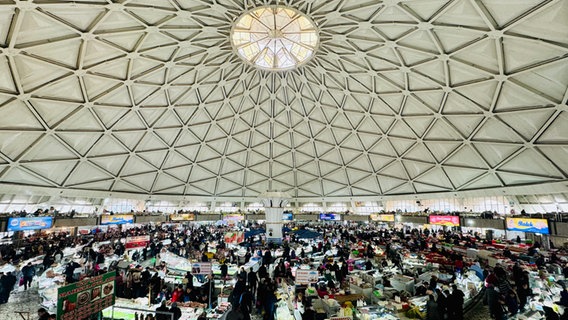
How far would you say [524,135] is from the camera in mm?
24312

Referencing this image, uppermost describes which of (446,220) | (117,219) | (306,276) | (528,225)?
(528,225)

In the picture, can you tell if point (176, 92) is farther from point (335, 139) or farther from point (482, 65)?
point (482, 65)

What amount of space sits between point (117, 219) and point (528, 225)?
43.4 meters

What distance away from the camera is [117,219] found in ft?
115

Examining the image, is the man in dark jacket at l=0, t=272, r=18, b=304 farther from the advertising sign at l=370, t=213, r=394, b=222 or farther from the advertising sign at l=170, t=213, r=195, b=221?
the advertising sign at l=370, t=213, r=394, b=222

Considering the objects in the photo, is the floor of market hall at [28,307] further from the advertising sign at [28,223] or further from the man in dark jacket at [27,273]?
the advertising sign at [28,223]

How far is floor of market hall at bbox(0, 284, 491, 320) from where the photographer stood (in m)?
13.8

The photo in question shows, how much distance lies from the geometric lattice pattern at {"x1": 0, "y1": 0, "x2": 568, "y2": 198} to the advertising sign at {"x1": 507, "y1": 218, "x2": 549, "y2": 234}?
16.4ft

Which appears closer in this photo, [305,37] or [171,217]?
[305,37]

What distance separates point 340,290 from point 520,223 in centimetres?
2047

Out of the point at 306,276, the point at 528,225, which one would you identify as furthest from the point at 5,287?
the point at 528,225

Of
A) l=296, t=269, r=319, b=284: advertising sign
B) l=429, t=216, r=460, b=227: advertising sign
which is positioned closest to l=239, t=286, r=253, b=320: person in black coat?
l=296, t=269, r=319, b=284: advertising sign

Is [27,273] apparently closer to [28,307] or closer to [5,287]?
[5,287]

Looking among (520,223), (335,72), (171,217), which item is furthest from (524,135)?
(171,217)
